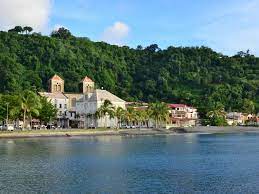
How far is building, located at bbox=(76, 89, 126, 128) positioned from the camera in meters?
136

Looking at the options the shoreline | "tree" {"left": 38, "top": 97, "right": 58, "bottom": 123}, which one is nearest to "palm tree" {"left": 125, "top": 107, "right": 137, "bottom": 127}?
the shoreline

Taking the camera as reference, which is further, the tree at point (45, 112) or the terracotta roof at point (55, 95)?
the terracotta roof at point (55, 95)

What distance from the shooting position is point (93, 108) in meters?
138

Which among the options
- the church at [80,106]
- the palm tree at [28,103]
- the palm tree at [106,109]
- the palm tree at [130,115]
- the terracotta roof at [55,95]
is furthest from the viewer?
the terracotta roof at [55,95]

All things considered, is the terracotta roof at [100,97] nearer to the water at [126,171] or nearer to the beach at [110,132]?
the beach at [110,132]

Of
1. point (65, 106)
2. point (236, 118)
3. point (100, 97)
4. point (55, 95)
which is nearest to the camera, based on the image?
point (100, 97)

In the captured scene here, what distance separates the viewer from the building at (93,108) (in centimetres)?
13625

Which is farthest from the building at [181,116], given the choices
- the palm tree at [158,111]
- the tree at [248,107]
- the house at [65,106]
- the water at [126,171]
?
the water at [126,171]

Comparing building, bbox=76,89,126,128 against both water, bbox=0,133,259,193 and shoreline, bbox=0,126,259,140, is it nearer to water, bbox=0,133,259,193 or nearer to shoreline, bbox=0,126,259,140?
shoreline, bbox=0,126,259,140

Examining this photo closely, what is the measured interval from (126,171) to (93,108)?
91.3 meters

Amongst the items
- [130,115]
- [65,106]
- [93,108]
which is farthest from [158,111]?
[65,106]

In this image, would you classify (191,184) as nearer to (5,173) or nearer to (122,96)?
(5,173)

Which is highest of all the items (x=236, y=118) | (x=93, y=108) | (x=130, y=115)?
(x=93, y=108)

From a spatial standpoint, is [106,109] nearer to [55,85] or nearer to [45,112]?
[45,112]
